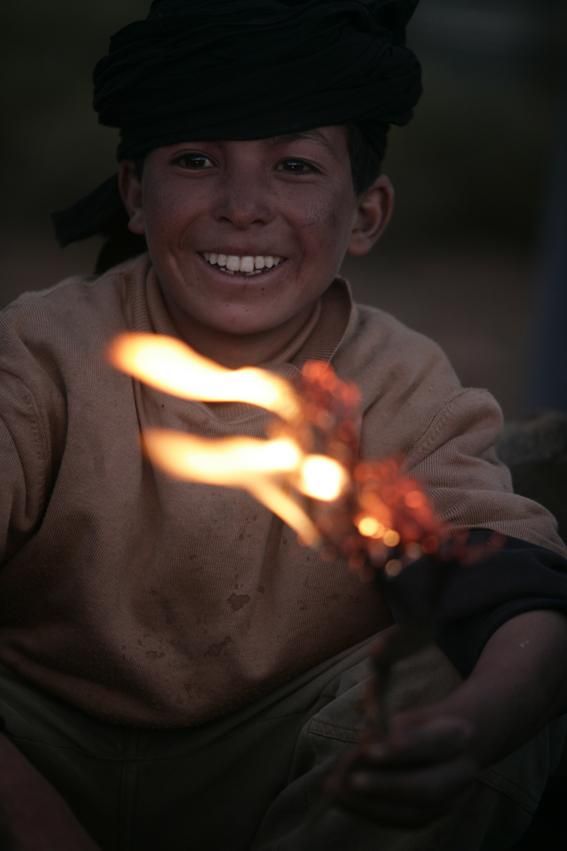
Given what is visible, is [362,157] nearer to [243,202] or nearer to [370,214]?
[370,214]

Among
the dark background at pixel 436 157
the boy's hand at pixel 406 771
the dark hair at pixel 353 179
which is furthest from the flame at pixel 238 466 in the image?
the dark background at pixel 436 157

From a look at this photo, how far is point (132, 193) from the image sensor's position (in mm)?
2855

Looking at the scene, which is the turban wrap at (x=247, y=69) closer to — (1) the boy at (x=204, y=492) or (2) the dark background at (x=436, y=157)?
(1) the boy at (x=204, y=492)

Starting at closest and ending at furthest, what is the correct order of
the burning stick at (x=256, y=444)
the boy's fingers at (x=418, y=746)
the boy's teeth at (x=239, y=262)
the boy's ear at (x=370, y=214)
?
the boy's fingers at (x=418, y=746) < the burning stick at (x=256, y=444) < the boy's teeth at (x=239, y=262) < the boy's ear at (x=370, y=214)

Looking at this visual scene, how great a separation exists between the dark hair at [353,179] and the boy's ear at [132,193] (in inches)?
0.9

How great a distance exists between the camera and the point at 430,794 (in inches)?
70.8

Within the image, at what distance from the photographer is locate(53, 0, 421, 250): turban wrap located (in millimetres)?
2570

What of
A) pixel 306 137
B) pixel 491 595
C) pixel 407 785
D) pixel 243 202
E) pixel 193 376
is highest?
pixel 306 137

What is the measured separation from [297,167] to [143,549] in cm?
78

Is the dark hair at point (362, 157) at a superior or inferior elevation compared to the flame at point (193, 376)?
superior

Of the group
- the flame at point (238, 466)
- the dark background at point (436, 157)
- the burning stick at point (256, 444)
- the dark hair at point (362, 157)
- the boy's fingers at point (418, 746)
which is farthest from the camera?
the dark background at point (436, 157)

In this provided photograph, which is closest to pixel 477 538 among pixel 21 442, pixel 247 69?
pixel 21 442

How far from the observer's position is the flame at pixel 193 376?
8.58ft

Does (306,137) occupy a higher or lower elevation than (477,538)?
higher
